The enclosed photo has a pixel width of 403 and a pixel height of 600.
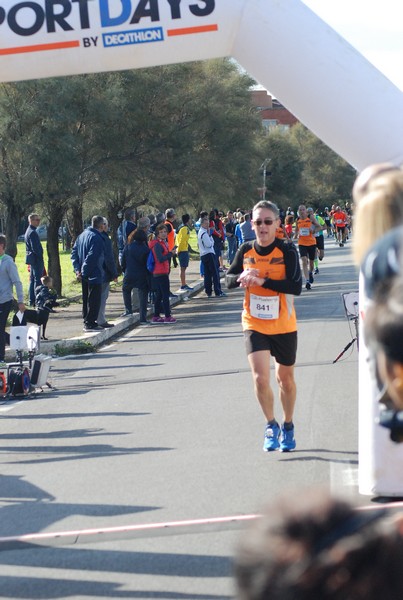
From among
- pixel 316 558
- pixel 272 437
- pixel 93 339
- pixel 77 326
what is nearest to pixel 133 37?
pixel 272 437

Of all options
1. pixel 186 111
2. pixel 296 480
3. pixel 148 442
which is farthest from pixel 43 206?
pixel 296 480

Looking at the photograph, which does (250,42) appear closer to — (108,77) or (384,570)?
(384,570)

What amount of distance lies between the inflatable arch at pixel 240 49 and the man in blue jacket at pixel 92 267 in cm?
982

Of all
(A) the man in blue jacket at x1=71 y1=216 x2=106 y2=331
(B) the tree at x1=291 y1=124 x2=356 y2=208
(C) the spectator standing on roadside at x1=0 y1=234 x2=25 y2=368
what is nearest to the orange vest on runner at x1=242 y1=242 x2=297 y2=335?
(C) the spectator standing on roadside at x1=0 y1=234 x2=25 y2=368

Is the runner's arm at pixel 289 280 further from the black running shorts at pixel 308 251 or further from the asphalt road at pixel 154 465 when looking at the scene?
the black running shorts at pixel 308 251

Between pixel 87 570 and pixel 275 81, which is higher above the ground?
pixel 275 81

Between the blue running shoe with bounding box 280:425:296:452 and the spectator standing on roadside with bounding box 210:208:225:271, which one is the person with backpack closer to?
the spectator standing on roadside with bounding box 210:208:225:271

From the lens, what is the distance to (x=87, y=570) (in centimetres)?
591

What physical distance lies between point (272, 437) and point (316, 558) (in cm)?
691

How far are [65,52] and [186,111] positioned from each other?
24.6 meters

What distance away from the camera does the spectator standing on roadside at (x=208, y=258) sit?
81.4 ft

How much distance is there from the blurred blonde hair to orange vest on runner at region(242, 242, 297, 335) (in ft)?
13.9

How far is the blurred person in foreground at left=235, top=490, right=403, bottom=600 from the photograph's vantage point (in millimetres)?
1605

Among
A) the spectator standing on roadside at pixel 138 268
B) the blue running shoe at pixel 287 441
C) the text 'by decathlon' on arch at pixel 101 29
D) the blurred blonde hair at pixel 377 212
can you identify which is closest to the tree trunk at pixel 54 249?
the spectator standing on roadside at pixel 138 268
